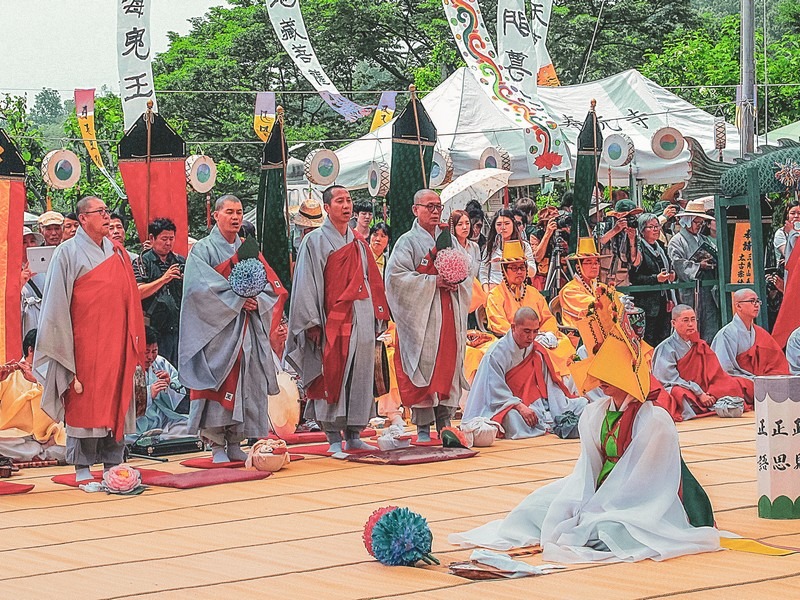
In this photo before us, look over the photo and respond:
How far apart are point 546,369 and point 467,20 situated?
5.47m

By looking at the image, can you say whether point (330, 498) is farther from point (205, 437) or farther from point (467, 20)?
point (467, 20)

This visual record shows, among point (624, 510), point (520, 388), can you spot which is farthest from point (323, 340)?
point (624, 510)

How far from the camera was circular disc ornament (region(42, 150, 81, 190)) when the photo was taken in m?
11.9

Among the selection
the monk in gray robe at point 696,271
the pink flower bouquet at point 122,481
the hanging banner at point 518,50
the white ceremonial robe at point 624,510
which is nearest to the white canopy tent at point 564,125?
the hanging banner at point 518,50

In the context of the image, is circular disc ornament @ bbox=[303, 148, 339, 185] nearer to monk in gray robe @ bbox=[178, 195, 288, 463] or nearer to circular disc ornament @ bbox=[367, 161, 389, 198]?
circular disc ornament @ bbox=[367, 161, 389, 198]

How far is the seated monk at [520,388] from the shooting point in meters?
8.51

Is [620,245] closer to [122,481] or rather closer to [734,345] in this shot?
[734,345]

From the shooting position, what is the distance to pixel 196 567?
15.9 feet

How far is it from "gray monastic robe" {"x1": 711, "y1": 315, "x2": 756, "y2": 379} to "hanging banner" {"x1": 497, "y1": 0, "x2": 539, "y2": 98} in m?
4.27

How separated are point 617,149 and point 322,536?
843cm

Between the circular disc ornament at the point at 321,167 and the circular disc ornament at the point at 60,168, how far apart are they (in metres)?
2.22

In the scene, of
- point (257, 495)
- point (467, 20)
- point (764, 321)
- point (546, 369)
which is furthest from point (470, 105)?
point (257, 495)

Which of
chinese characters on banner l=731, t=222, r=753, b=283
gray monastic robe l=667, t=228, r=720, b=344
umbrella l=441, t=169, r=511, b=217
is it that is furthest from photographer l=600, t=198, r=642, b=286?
umbrella l=441, t=169, r=511, b=217

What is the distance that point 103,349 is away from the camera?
6.93 m
